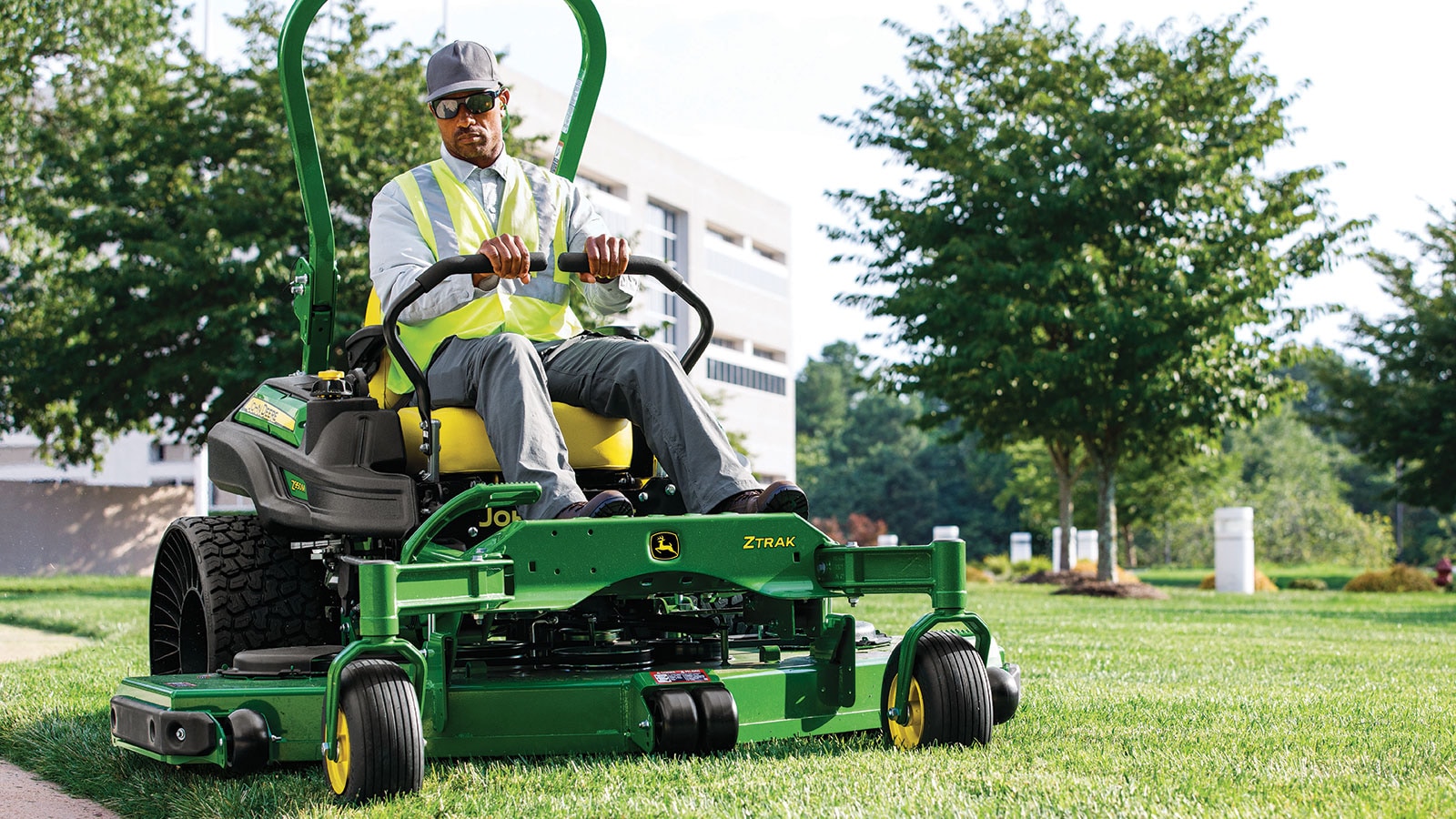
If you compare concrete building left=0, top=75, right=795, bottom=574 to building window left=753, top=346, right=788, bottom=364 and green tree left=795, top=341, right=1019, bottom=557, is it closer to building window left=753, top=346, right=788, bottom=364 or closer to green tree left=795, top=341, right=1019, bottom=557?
building window left=753, top=346, right=788, bottom=364

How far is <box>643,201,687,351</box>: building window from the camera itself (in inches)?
2173

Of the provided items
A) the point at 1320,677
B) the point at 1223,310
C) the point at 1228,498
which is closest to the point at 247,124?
the point at 1223,310

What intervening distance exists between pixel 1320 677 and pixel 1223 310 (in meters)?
13.8

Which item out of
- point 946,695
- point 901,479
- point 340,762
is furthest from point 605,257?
point 901,479

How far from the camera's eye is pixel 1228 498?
181ft

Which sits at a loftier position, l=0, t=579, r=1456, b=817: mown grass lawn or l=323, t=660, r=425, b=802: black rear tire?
l=323, t=660, r=425, b=802: black rear tire

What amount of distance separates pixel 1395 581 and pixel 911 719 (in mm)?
22947

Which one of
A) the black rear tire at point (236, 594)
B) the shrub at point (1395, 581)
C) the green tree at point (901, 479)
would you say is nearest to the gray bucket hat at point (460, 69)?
the black rear tire at point (236, 594)

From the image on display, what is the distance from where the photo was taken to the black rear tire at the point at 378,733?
3.68 m

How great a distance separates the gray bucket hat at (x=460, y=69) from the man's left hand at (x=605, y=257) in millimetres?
870

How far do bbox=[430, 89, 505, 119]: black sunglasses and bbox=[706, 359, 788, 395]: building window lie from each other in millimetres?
51712

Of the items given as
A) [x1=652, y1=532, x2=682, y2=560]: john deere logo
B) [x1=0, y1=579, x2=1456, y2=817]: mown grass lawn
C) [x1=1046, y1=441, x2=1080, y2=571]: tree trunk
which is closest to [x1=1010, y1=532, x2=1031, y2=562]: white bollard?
[x1=1046, y1=441, x2=1080, y2=571]: tree trunk

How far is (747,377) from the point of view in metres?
64.7

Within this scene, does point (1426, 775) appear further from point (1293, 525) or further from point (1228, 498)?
point (1293, 525)
